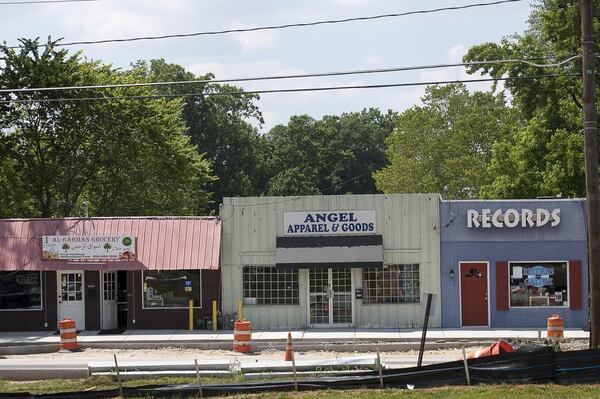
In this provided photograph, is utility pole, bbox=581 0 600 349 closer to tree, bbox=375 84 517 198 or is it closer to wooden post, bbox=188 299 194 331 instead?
wooden post, bbox=188 299 194 331

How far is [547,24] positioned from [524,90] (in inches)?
127

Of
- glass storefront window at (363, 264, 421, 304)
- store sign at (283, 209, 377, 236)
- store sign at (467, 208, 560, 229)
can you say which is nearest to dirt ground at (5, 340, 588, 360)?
glass storefront window at (363, 264, 421, 304)

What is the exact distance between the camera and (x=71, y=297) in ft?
105

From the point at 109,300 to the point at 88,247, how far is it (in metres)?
2.37

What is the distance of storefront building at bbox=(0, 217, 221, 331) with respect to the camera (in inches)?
1216

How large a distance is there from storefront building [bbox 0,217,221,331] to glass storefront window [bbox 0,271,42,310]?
36mm

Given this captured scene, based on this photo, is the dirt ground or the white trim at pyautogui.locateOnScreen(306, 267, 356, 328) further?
the white trim at pyautogui.locateOnScreen(306, 267, 356, 328)

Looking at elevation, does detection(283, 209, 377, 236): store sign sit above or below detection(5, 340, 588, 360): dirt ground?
above

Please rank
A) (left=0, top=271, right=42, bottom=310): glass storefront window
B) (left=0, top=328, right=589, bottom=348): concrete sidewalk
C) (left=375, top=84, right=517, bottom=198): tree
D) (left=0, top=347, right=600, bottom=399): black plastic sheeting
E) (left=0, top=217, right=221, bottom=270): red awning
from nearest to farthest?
1. (left=0, top=347, right=600, bottom=399): black plastic sheeting
2. (left=0, top=328, right=589, bottom=348): concrete sidewalk
3. (left=0, top=217, right=221, bottom=270): red awning
4. (left=0, top=271, right=42, bottom=310): glass storefront window
5. (left=375, top=84, right=517, bottom=198): tree

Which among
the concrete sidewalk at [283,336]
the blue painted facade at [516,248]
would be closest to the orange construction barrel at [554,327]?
the concrete sidewalk at [283,336]

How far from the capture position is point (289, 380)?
65.6ft

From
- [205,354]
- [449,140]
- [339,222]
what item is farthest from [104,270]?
[449,140]

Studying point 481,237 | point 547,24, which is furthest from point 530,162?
point 481,237

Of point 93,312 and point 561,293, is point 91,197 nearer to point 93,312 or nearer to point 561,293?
point 93,312
